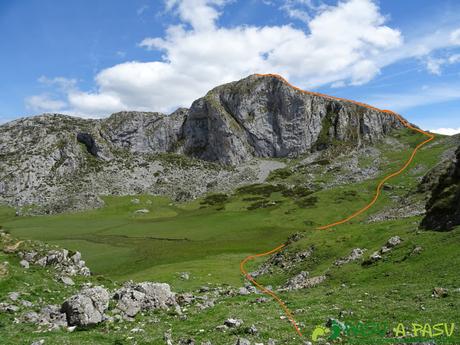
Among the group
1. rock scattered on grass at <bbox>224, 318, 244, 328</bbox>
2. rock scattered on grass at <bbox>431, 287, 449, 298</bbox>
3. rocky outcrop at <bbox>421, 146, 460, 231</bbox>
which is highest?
rocky outcrop at <bbox>421, 146, 460, 231</bbox>

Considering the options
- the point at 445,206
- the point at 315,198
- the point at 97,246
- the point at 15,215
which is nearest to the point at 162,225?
the point at 97,246

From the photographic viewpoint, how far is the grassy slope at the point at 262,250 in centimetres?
2448

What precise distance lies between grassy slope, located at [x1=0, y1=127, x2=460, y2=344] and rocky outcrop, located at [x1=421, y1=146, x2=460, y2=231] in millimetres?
2900

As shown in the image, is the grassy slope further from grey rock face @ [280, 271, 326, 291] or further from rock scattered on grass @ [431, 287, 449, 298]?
grey rock face @ [280, 271, 326, 291]

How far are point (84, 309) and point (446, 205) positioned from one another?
4424 cm

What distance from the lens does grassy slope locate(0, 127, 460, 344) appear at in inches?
964

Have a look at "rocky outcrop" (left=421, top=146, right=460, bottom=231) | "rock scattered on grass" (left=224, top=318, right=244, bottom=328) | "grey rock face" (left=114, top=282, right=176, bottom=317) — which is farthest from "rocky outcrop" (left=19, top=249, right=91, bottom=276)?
"rocky outcrop" (left=421, top=146, right=460, bottom=231)

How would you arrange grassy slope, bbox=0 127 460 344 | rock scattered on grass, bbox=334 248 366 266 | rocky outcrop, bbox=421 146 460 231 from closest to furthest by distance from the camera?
grassy slope, bbox=0 127 460 344, rocky outcrop, bbox=421 146 460 231, rock scattered on grass, bbox=334 248 366 266

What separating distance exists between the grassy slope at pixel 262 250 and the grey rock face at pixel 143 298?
3.10m

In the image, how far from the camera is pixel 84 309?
2567 centimetres

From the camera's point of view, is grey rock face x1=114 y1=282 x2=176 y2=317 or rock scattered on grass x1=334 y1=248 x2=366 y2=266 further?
rock scattered on grass x1=334 y1=248 x2=366 y2=266

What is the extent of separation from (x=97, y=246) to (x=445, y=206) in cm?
8442

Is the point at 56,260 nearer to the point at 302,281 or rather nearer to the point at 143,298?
the point at 143,298

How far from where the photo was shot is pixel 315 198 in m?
164
